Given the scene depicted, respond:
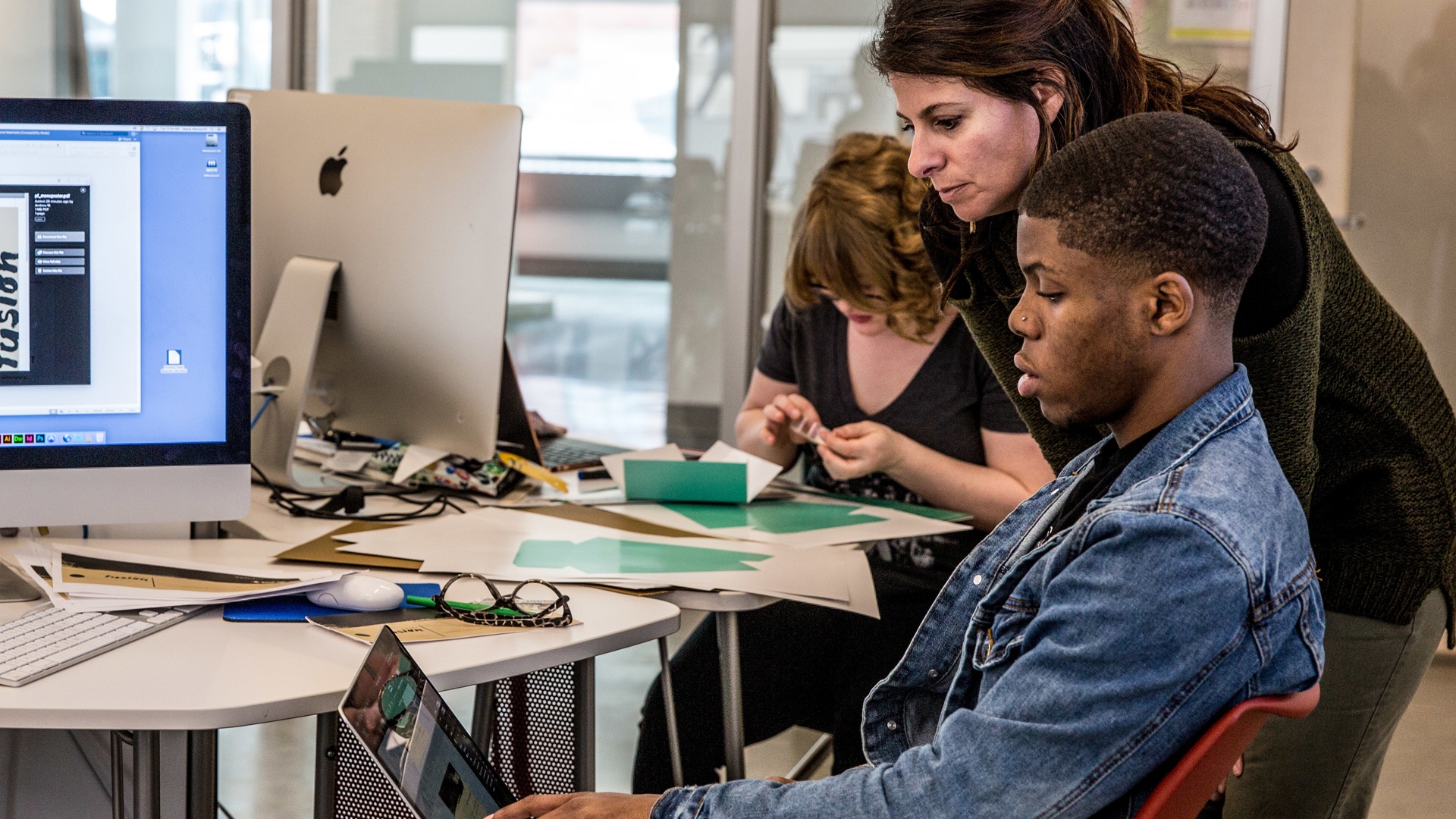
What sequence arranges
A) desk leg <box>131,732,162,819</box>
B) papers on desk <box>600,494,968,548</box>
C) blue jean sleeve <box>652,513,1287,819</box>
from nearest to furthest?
1. blue jean sleeve <box>652,513,1287,819</box>
2. desk leg <box>131,732,162,819</box>
3. papers on desk <box>600,494,968,548</box>

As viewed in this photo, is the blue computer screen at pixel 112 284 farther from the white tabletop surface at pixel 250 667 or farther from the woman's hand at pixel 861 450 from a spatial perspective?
the woman's hand at pixel 861 450

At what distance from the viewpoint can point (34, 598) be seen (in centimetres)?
126

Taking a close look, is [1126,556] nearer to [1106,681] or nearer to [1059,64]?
[1106,681]

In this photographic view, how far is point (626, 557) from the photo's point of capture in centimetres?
147

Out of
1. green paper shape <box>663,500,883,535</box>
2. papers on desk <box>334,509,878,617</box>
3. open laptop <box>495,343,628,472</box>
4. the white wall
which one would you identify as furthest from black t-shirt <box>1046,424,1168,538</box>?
the white wall

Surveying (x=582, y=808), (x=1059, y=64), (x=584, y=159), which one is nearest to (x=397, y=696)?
(x=582, y=808)

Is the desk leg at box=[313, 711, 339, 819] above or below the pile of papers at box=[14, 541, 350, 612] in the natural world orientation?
below

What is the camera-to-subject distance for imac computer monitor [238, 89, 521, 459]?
170 cm

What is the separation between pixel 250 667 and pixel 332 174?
0.94 meters

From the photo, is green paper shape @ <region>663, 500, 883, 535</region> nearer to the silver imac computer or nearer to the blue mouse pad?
the silver imac computer

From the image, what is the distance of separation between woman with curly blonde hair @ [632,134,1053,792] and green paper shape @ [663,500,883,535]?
0.24 feet

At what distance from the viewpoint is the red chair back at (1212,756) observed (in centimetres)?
81

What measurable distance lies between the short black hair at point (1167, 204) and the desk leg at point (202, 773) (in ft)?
2.63

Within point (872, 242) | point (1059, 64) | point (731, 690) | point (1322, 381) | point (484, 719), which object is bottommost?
point (484, 719)
